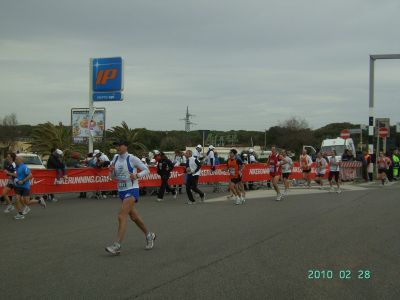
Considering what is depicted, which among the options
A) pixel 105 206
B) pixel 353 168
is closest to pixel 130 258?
pixel 105 206

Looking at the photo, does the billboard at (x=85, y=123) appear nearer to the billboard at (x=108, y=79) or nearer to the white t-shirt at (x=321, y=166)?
the billboard at (x=108, y=79)

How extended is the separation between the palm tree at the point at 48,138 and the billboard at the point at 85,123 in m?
19.5

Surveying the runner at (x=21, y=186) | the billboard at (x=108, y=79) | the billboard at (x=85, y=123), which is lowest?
the runner at (x=21, y=186)

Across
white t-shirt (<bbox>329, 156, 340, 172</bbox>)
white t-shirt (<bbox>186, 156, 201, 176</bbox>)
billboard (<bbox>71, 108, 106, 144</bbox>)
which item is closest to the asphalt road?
white t-shirt (<bbox>186, 156, 201, 176</bbox>)

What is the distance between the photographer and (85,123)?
26.9 meters

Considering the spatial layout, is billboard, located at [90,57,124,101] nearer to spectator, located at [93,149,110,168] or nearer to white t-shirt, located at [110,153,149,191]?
spectator, located at [93,149,110,168]

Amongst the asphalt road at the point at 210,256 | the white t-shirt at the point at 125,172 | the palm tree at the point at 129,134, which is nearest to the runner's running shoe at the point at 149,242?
the asphalt road at the point at 210,256

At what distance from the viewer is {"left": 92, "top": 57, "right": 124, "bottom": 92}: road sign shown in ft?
83.3

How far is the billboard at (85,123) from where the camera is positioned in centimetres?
2634

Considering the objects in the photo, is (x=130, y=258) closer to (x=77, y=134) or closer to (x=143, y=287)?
(x=143, y=287)

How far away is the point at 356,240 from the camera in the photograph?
9305mm

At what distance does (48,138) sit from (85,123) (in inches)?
859

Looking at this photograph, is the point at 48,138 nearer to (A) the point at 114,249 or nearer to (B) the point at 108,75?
(B) the point at 108,75

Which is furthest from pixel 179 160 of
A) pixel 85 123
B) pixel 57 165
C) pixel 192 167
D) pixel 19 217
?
pixel 19 217
